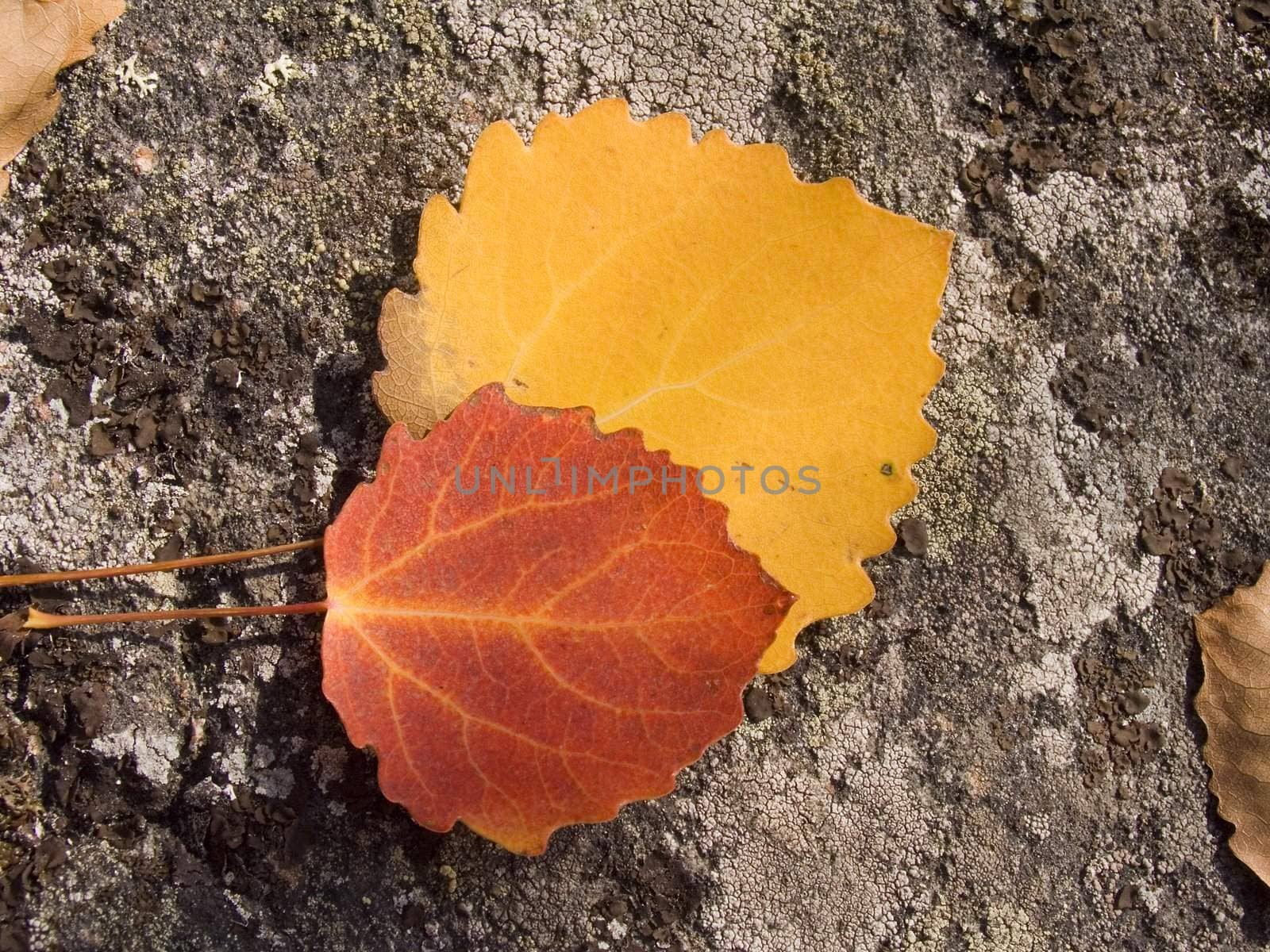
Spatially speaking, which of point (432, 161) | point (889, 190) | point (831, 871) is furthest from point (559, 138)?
point (831, 871)

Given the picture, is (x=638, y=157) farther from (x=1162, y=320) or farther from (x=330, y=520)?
(x=1162, y=320)

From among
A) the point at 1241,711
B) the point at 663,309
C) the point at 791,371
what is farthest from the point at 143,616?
the point at 1241,711

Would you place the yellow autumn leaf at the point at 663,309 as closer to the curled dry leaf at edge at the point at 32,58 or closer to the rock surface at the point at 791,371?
the rock surface at the point at 791,371

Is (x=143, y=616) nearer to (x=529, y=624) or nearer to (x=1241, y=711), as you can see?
(x=529, y=624)

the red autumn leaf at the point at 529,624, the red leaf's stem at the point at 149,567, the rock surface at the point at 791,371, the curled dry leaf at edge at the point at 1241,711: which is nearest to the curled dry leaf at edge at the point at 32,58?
the rock surface at the point at 791,371

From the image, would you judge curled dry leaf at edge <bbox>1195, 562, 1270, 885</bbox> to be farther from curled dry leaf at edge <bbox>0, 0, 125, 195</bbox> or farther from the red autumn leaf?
curled dry leaf at edge <bbox>0, 0, 125, 195</bbox>

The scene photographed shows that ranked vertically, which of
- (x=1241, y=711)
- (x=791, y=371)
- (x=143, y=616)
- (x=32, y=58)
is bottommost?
(x=1241, y=711)
